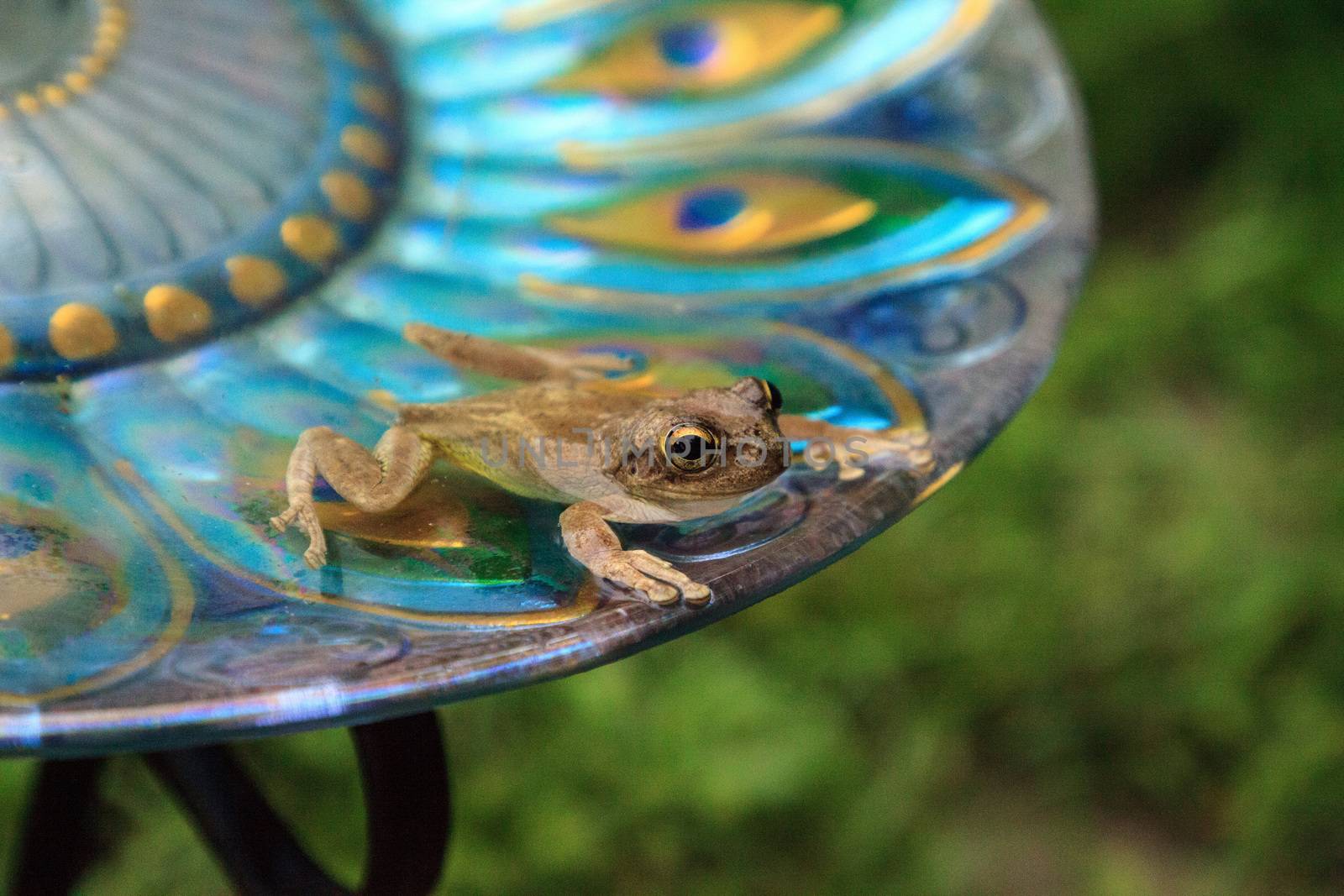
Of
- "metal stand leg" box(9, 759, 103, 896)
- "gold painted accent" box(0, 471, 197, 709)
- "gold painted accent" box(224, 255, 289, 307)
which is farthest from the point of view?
"metal stand leg" box(9, 759, 103, 896)

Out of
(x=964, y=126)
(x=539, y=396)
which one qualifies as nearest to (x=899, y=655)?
(x=964, y=126)

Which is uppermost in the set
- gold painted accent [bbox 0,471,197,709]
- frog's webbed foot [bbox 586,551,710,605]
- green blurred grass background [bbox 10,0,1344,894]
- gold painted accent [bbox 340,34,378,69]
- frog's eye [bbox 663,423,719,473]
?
gold painted accent [bbox 340,34,378,69]

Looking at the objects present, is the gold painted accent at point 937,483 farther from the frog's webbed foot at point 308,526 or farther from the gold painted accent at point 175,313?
the gold painted accent at point 175,313

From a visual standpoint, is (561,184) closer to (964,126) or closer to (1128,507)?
(964,126)

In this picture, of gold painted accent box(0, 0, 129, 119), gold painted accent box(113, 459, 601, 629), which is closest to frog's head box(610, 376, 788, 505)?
gold painted accent box(113, 459, 601, 629)

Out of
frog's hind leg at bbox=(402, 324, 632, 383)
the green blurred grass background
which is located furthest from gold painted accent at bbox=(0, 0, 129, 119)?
the green blurred grass background

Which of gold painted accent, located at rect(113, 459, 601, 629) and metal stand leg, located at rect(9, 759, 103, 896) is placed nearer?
gold painted accent, located at rect(113, 459, 601, 629)

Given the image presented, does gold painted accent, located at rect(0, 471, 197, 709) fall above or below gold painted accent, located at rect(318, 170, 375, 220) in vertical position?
below

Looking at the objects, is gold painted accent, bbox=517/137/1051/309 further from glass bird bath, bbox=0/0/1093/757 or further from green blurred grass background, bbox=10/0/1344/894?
green blurred grass background, bbox=10/0/1344/894

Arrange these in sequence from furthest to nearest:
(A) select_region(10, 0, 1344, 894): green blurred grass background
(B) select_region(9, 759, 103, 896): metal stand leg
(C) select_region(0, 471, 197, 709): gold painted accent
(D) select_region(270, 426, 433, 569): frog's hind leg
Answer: (A) select_region(10, 0, 1344, 894): green blurred grass background, (B) select_region(9, 759, 103, 896): metal stand leg, (D) select_region(270, 426, 433, 569): frog's hind leg, (C) select_region(0, 471, 197, 709): gold painted accent
